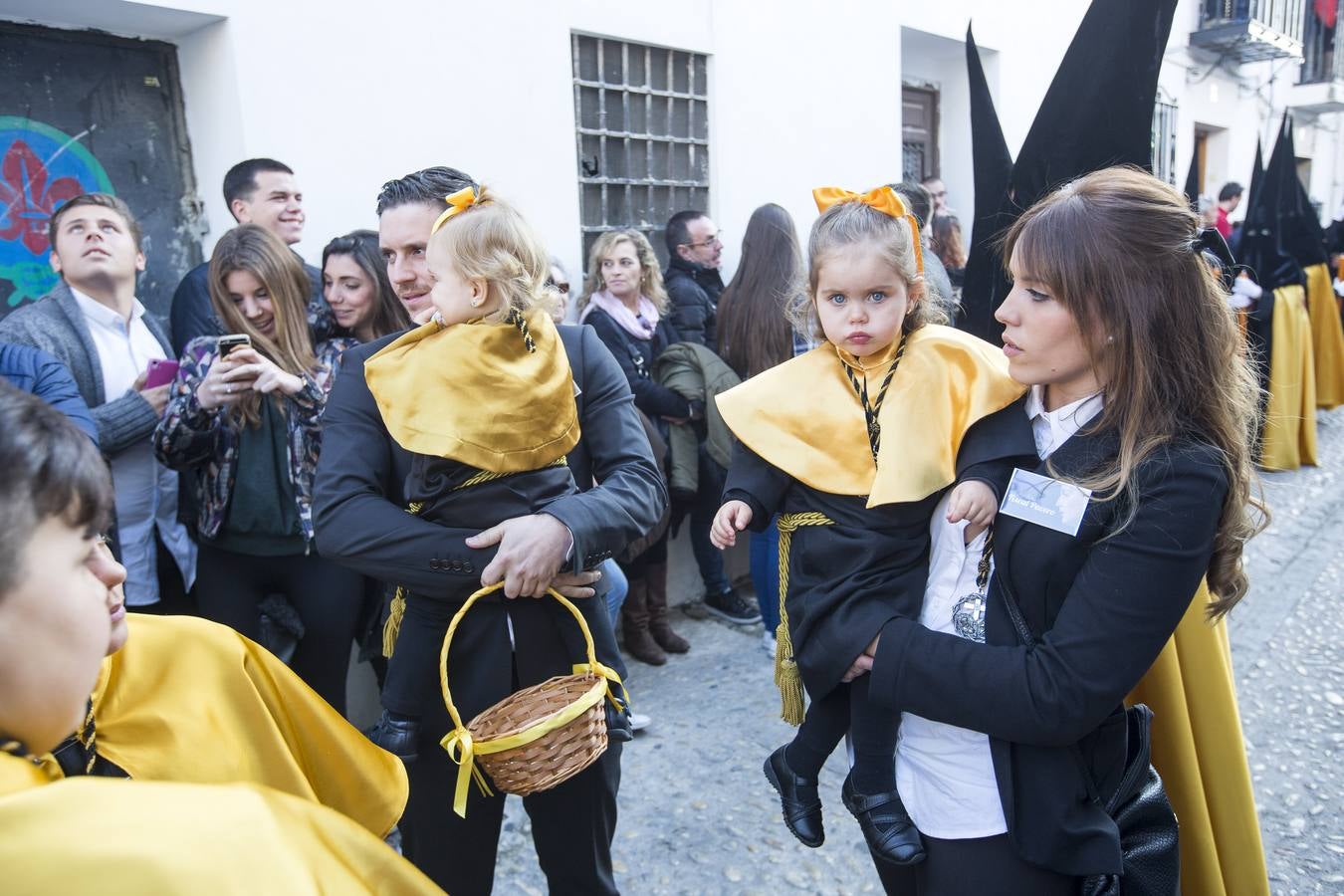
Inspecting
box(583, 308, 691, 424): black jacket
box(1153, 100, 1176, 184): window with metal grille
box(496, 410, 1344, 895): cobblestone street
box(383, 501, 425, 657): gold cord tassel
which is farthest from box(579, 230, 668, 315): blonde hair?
box(1153, 100, 1176, 184): window with metal grille

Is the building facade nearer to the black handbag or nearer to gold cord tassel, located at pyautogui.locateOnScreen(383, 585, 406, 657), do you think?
gold cord tassel, located at pyautogui.locateOnScreen(383, 585, 406, 657)

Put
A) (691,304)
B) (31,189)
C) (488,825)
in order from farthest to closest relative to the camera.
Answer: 1. (691,304)
2. (31,189)
3. (488,825)

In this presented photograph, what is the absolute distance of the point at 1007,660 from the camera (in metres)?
1.39

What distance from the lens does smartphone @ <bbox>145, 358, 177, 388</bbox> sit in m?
2.73

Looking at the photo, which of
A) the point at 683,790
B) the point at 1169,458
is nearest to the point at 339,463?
the point at 1169,458

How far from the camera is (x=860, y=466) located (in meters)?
1.74

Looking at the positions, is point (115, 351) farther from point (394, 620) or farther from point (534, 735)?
point (534, 735)

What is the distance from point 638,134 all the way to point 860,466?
136 inches

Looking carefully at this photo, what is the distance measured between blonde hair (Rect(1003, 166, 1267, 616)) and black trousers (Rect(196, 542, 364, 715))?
86.5 inches

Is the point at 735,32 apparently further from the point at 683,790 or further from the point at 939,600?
the point at 939,600

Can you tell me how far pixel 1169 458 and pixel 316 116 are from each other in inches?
127

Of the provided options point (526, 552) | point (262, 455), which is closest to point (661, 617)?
point (262, 455)

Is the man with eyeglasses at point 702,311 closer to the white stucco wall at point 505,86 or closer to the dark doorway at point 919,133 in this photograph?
the white stucco wall at point 505,86


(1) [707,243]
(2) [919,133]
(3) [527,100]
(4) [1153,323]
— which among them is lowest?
(4) [1153,323]
